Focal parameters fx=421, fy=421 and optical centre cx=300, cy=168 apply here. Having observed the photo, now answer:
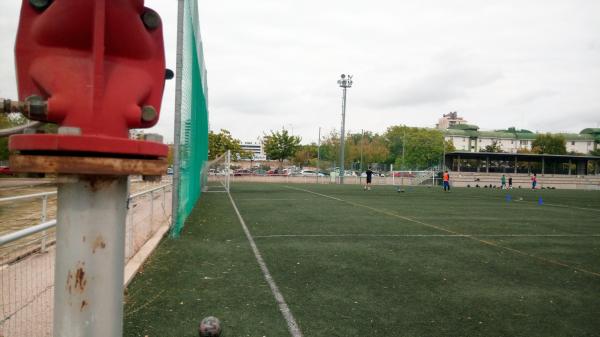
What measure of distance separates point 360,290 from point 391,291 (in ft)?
1.31

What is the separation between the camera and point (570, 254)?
8391 mm

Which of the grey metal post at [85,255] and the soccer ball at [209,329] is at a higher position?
the grey metal post at [85,255]

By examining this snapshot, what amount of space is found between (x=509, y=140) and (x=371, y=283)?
5197 inches

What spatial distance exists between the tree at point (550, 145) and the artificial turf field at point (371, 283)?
10574 centimetres

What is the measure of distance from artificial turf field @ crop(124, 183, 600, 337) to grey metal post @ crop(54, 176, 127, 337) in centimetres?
254

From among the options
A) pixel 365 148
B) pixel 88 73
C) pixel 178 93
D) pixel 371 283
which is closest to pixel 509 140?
pixel 365 148

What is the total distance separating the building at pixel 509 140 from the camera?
394ft

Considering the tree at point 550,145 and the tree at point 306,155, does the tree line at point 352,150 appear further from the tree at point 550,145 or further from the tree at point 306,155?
the tree at point 550,145

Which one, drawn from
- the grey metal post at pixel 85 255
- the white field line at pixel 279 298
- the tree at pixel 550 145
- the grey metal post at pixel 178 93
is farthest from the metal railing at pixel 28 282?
the tree at pixel 550 145

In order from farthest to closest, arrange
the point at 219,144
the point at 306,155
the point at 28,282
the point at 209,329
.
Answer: the point at 306,155
the point at 219,144
the point at 28,282
the point at 209,329

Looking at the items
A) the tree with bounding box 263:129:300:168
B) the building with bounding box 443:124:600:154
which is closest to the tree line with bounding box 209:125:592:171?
the tree with bounding box 263:129:300:168

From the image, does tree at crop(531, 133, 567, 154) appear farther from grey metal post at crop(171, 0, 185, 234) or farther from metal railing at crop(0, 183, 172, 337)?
metal railing at crop(0, 183, 172, 337)

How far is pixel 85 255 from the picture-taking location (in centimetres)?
154

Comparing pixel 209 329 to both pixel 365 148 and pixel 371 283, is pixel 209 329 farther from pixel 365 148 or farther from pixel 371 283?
pixel 365 148
